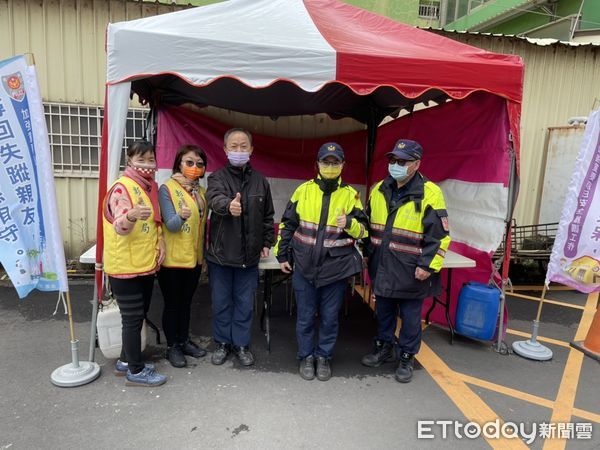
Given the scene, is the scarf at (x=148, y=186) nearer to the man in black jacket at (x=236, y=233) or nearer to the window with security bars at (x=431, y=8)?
the man in black jacket at (x=236, y=233)

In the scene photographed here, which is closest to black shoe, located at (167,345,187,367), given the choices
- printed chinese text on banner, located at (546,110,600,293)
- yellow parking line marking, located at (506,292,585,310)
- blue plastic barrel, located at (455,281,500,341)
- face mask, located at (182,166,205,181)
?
face mask, located at (182,166,205,181)

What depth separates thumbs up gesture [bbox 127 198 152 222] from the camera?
2506mm

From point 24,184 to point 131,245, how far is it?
0.83 meters

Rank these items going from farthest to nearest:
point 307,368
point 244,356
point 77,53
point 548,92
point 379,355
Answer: point 548,92, point 77,53, point 379,355, point 244,356, point 307,368

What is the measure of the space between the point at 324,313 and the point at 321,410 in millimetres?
673

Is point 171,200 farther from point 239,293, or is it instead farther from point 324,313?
point 324,313

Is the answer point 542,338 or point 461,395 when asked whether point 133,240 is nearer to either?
point 461,395

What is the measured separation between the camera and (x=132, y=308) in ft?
9.00

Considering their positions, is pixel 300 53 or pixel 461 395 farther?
pixel 461 395

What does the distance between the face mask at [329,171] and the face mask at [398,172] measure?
434 mm

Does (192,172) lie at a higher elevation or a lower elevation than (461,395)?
higher

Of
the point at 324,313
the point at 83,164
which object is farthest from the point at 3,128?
the point at 83,164

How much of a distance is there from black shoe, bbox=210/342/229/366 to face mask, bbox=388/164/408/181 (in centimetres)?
195

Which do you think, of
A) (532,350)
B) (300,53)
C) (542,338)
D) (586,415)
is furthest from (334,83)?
(542,338)
